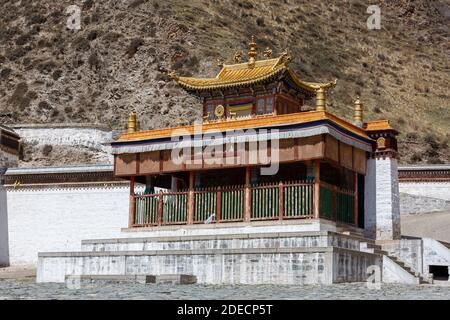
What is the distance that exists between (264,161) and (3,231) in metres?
14.5

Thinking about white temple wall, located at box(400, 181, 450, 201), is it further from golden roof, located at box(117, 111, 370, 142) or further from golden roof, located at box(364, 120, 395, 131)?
golden roof, located at box(117, 111, 370, 142)

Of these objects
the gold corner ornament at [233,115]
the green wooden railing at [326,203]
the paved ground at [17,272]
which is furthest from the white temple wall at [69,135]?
the green wooden railing at [326,203]

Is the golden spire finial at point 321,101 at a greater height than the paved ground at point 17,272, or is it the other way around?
the golden spire finial at point 321,101

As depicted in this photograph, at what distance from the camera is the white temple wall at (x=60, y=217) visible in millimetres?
32188

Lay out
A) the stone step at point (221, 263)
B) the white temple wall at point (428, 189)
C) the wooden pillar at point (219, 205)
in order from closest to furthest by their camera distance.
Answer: the stone step at point (221, 263) < the wooden pillar at point (219, 205) < the white temple wall at point (428, 189)

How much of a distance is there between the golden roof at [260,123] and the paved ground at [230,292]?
5.54m

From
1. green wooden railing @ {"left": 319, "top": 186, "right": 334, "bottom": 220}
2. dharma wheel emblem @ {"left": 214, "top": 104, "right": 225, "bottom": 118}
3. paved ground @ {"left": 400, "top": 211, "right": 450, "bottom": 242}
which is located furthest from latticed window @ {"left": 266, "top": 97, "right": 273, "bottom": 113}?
paved ground @ {"left": 400, "top": 211, "right": 450, "bottom": 242}

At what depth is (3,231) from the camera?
110 feet

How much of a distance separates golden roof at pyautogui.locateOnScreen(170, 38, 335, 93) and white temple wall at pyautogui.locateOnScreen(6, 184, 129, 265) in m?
6.58

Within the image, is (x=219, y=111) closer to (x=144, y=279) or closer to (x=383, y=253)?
(x=383, y=253)

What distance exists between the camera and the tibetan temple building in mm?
23453

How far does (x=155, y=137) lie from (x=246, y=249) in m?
6.12

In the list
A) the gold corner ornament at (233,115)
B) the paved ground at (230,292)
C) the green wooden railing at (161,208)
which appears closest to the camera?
the paved ground at (230,292)

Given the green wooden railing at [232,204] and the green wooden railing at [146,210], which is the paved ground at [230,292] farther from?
A: the green wooden railing at [146,210]
